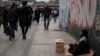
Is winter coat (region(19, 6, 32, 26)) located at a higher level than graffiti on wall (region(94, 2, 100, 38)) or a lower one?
lower

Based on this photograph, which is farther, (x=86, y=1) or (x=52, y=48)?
(x=52, y=48)

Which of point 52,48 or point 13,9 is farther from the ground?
point 13,9

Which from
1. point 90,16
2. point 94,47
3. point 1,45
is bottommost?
point 1,45

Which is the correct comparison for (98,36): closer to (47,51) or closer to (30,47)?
(47,51)

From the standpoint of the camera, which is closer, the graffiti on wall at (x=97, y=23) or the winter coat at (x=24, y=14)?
the graffiti on wall at (x=97, y=23)

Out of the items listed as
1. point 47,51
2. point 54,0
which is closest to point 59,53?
point 47,51

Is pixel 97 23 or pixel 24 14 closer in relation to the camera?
pixel 97 23

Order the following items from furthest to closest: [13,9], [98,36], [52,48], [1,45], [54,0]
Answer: [54,0], [13,9], [1,45], [52,48], [98,36]

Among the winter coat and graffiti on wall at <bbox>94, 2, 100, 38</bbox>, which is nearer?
graffiti on wall at <bbox>94, 2, 100, 38</bbox>

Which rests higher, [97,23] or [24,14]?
[97,23]

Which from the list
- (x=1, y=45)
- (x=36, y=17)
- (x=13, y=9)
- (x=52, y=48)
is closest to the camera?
(x=52, y=48)

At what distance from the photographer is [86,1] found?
11039mm

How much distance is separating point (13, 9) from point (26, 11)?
0.63 metres

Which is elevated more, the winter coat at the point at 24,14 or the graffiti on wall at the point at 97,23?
the graffiti on wall at the point at 97,23
